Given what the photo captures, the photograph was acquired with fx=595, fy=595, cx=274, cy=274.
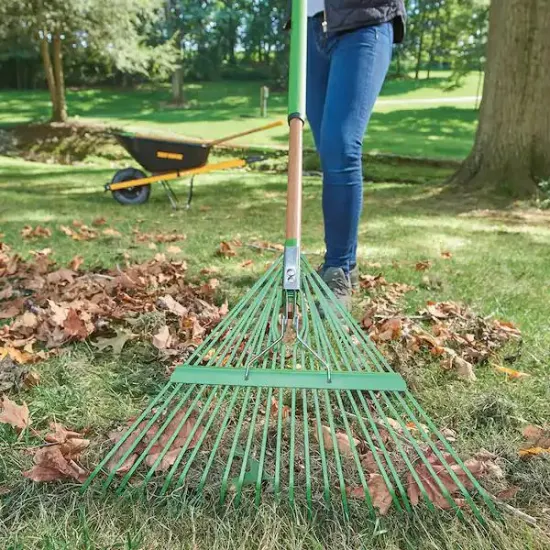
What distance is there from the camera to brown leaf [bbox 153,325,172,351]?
174cm

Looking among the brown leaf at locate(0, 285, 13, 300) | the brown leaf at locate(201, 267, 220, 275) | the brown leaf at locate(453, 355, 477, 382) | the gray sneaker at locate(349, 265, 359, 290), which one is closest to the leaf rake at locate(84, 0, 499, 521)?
the brown leaf at locate(453, 355, 477, 382)

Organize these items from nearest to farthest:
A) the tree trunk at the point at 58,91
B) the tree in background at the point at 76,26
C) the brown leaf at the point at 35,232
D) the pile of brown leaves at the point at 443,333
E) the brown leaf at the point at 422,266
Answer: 1. the pile of brown leaves at the point at 443,333
2. the brown leaf at the point at 422,266
3. the brown leaf at the point at 35,232
4. the tree in background at the point at 76,26
5. the tree trunk at the point at 58,91

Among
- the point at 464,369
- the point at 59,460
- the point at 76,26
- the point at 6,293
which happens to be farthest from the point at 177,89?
the point at 59,460

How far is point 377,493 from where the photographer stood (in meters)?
1.08

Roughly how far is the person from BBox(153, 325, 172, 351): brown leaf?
0.61 metres

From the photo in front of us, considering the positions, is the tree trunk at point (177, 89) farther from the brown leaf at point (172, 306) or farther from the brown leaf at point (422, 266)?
the brown leaf at point (172, 306)

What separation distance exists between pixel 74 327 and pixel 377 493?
1.11 m

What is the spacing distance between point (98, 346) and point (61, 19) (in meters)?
12.0

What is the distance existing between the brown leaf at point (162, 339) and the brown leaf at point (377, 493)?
0.81m

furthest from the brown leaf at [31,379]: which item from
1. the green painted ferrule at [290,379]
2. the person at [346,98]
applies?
the person at [346,98]

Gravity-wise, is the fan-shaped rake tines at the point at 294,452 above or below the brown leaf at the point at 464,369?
above

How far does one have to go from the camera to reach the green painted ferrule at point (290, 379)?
46.4 inches

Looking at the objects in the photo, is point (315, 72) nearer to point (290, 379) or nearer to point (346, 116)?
point (346, 116)

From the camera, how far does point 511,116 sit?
5.20 metres
